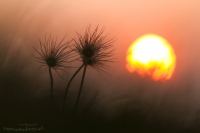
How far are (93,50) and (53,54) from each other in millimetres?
181

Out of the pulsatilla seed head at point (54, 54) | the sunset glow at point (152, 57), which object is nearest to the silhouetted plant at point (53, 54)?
the pulsatilla seed head at point (54, 54)

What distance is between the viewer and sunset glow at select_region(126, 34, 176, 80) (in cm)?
108

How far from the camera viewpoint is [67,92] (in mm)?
1069

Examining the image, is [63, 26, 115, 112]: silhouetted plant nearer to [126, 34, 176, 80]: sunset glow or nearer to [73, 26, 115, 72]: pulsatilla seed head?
[73, 26, 115, 72]: pulsatilla seed head

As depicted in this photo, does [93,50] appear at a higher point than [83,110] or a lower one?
higher

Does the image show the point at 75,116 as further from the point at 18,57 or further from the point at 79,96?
the point at 18,57

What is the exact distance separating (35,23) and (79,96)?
15.1 inches

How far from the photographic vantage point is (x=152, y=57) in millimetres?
1089

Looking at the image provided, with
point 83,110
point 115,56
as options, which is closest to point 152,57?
point 115,56

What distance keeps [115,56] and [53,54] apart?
276 millimetres

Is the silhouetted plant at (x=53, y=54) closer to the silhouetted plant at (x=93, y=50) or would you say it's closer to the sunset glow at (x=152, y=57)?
the silhouetted plant at (x=93, y=50)

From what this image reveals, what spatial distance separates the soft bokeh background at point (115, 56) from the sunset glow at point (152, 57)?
0.08 feet

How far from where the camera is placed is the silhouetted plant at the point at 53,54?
1.08 metres

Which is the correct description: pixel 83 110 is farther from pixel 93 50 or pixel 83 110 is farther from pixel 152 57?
pixel 152 57
